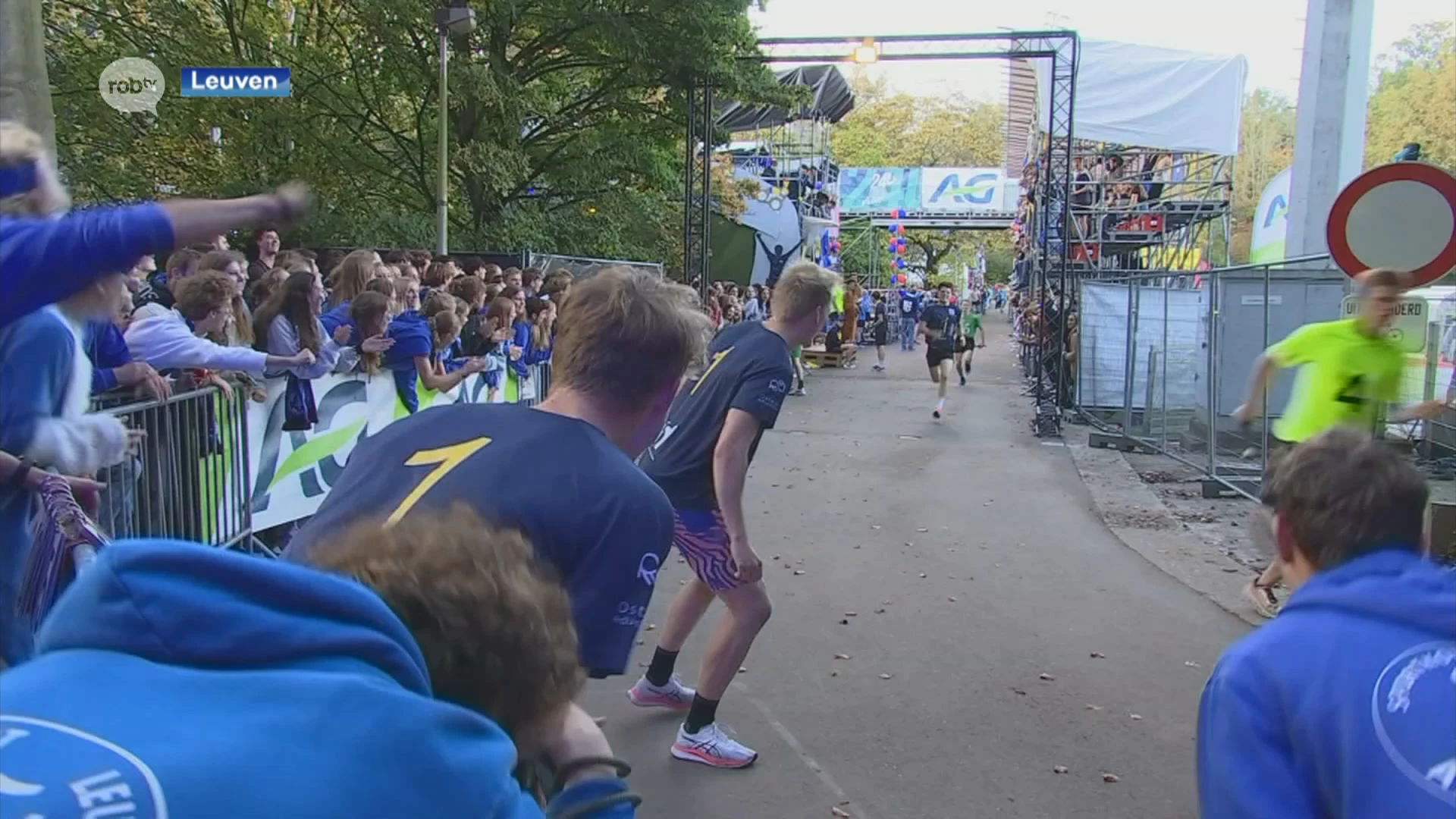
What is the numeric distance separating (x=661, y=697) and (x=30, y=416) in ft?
9.00

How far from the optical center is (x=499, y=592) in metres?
1.08

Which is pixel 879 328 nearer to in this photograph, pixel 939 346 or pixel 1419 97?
pixel 939 346

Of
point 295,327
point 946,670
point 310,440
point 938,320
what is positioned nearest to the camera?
point 946,670

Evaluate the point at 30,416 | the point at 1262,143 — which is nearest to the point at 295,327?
the point at 30,416

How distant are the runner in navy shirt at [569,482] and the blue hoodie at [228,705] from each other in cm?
75

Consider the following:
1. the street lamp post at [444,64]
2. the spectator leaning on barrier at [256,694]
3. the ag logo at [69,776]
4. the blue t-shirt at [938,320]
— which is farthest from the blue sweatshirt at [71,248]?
the blue t-shirt at [938,320]

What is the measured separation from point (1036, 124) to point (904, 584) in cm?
2068

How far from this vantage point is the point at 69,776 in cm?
78

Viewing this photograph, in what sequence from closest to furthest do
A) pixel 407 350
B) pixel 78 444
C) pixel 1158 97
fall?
pixel 78 444
pixel 407 350
pixel 1158 97

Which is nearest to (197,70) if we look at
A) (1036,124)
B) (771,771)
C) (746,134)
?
(771,771)

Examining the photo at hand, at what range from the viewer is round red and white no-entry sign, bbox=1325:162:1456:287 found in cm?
584

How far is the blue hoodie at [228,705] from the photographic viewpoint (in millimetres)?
794

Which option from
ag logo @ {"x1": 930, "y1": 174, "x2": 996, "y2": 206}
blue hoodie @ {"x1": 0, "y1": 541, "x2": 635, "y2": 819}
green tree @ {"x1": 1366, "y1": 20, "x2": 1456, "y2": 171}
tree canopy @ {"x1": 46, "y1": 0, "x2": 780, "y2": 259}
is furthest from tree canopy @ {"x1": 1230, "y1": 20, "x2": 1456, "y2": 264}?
blue hoodie @ {"x1": 0, "y1": 541, "x2": 635, "y2": 819}

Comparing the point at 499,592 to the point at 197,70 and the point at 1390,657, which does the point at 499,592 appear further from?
the point at 197,70
